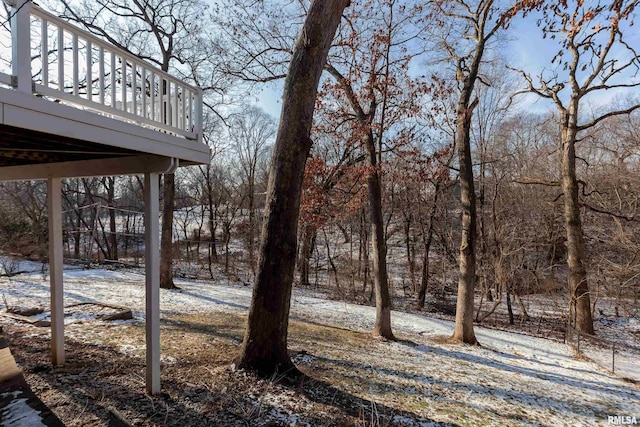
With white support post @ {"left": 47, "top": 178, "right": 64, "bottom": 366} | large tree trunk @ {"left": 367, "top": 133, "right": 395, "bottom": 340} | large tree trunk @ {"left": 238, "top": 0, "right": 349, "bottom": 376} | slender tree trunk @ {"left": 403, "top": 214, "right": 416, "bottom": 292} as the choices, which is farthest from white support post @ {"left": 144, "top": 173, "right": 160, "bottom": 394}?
slender tree trunk @ {"left": 403, "top": 214, "right": 416, "bottom": 292}

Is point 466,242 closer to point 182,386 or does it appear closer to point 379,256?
point 379,256

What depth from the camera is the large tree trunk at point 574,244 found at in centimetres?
958

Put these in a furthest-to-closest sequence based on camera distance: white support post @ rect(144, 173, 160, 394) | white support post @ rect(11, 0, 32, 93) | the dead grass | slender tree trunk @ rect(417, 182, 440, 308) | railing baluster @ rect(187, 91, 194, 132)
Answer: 1. slender tree trunk @ rect(417, 182, 440, 308)
2. railing baluster @ rect(187, 91, 194, 132)
3. white support post @ rect(144, 173, 160, 394)
4. the dead grass
5. white support post @ rect(11, 0, 32, 93)

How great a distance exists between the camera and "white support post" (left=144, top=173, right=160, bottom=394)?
3.10 m

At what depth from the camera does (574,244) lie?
982 cm

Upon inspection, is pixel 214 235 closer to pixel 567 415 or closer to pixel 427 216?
pixel 427 216

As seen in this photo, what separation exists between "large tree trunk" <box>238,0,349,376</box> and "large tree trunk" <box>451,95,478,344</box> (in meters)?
4.49

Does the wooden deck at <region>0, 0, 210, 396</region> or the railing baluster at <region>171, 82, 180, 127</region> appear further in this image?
the railing baluster at <region>171, 82, 180, 127</region>

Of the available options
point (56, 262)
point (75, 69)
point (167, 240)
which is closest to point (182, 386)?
point (56, 262)

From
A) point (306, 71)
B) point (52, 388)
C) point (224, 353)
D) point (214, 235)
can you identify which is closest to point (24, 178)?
point (52, 388)

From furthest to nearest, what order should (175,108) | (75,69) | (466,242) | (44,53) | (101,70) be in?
(466,242) < (175,108) < (101,70) < (75,69) < (44,53)

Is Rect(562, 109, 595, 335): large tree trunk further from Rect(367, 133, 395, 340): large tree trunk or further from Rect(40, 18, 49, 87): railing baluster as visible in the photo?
Rect(40, 18, 49, 87): railing baluster

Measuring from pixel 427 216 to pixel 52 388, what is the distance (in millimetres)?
14132

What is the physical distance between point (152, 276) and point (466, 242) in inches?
245
